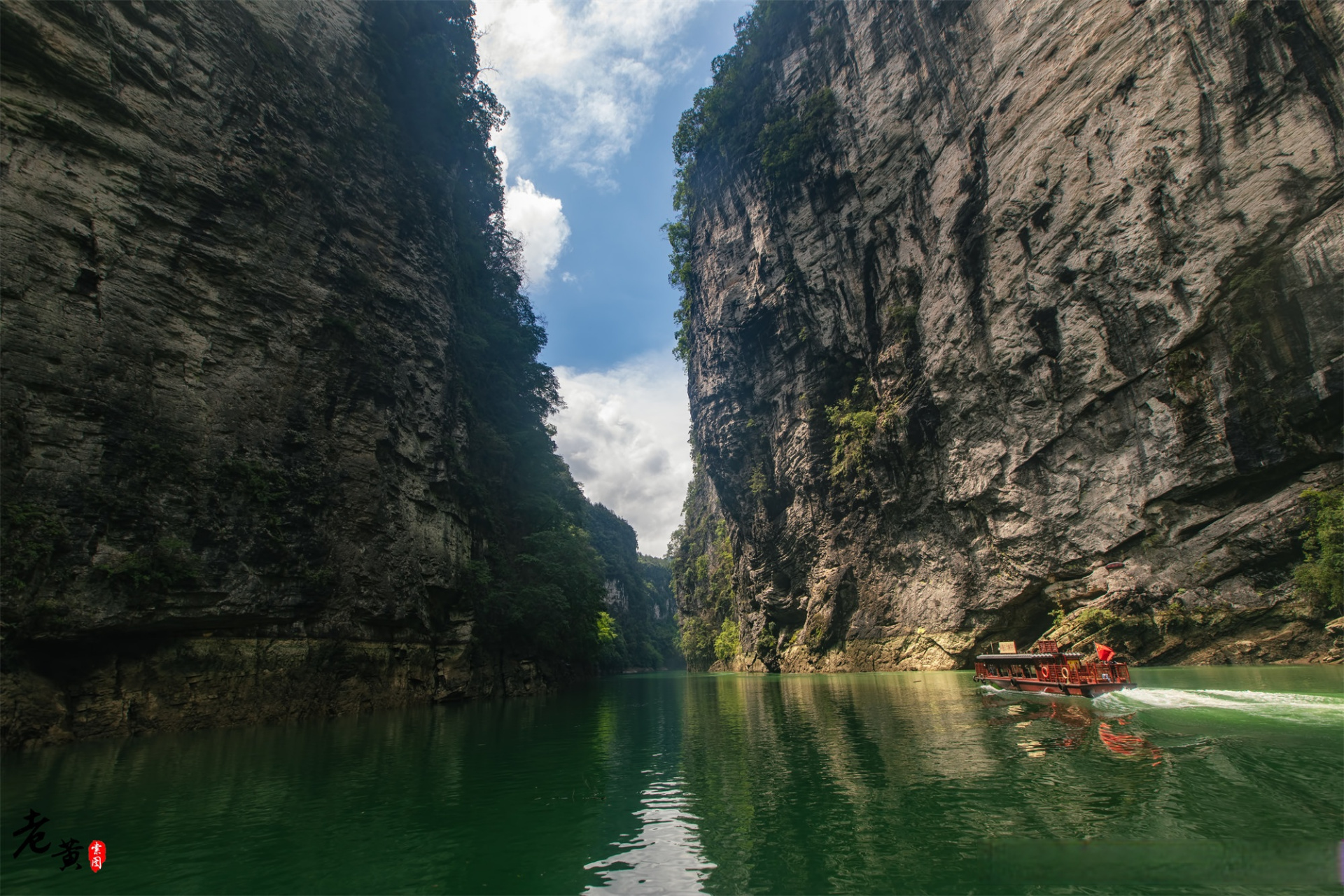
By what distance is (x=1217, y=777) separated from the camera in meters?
7.44

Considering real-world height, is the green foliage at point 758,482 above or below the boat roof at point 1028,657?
above

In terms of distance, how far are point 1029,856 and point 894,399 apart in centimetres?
3008

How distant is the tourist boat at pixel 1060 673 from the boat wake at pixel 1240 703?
1.04ft

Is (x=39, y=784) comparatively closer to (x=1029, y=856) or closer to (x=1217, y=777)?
(x=1029, y=856)

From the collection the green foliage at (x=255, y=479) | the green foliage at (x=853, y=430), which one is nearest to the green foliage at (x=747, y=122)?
the green foliage at (x=853, y=430)

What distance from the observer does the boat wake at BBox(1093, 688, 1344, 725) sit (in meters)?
10.6

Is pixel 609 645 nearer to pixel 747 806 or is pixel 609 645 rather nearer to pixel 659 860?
pixel 747 806

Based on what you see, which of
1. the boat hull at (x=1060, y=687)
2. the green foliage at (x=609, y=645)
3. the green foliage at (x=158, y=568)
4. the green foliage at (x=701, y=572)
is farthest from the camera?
the green foliage at (x=701, y=572)

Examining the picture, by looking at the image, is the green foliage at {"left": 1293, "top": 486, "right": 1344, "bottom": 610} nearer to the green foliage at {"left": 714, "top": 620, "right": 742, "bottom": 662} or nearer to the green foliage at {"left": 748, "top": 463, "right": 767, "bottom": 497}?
the green foliage at {"left": 748, "top": 463, "right": 767, "bottom": 497}

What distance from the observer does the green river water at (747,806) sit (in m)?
5.51

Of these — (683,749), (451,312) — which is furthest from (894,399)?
(683,749)

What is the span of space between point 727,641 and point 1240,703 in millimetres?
48079

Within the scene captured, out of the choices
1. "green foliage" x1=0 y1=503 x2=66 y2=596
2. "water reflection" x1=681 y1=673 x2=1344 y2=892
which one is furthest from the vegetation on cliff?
"water reflection" x1=681 y1=673 x2=1344 y2=892
